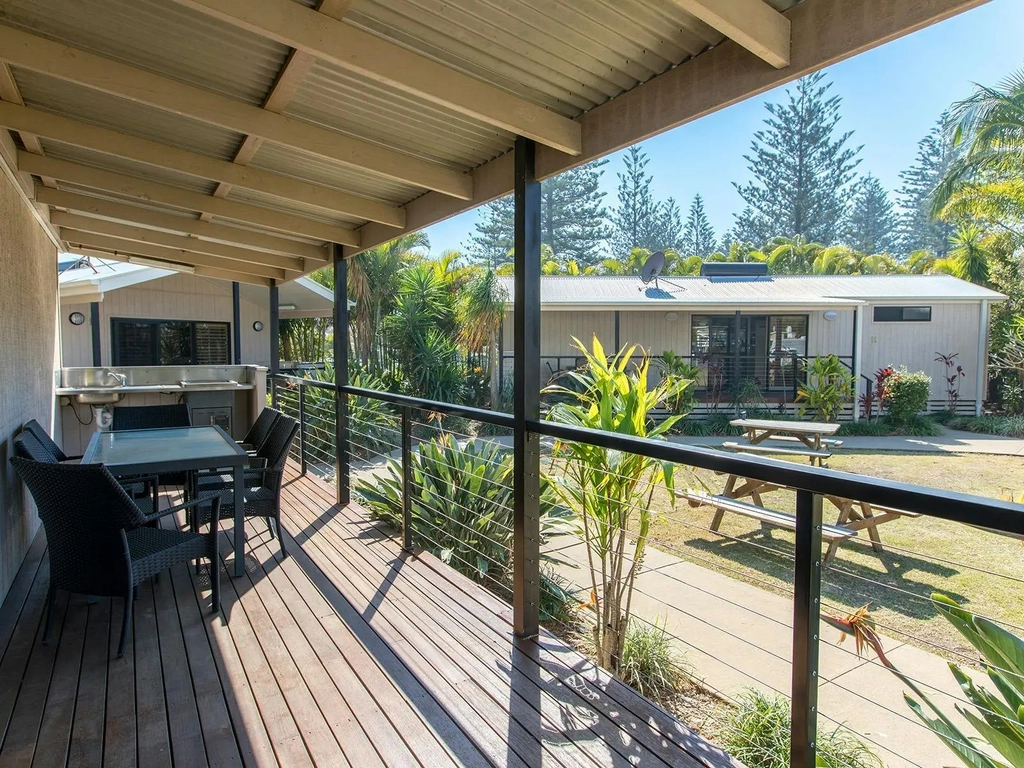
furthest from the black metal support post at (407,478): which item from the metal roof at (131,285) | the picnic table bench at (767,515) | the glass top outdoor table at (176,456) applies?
the metal roof at (131,285)

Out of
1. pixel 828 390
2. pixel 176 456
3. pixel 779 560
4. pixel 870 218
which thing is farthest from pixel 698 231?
pixel 176 456

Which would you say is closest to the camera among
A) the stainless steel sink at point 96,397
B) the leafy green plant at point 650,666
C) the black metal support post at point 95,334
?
the leafy green plant at point 650,666

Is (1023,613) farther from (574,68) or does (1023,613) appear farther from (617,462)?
(574,68)

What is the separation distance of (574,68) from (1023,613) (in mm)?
5037

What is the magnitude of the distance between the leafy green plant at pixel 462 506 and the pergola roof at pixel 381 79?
6.28 ft

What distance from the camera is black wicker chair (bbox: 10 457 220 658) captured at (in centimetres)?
259

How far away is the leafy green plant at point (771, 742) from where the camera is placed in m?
2.56

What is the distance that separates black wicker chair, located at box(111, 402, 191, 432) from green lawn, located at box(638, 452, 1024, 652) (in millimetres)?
4016

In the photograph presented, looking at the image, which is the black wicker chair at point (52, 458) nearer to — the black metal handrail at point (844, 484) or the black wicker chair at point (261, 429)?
the black wicker chair at point (261, 429)

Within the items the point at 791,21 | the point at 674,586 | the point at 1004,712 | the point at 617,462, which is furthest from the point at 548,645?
the point at 791,21

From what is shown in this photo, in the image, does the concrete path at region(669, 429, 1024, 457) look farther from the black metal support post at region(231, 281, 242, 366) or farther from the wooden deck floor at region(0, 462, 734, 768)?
the wooden deck floor at region(0, 462, 734, 768)

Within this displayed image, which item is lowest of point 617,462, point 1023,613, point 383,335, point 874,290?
point 1023,613

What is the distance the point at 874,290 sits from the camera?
1491cm

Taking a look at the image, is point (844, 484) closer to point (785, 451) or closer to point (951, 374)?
point (785, 451)
